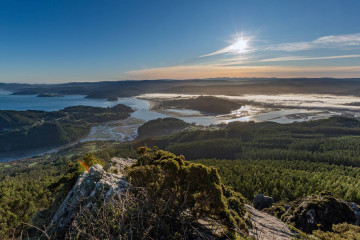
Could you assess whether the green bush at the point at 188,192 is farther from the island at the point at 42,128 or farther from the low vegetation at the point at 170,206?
the island at the point at 42,128

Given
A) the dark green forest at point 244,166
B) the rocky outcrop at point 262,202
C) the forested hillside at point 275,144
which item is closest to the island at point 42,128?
the dark green forest at point 244,166

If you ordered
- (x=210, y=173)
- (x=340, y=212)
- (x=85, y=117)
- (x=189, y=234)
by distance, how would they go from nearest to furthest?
(x=189, y=234), (x=210, y=173), (x=340, y=212), (x=85, y=117)

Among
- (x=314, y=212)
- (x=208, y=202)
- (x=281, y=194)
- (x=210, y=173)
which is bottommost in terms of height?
(x=281, y=194)

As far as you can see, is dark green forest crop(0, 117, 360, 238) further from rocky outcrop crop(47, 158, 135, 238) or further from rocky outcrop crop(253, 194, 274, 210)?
rocky outcrop crop(253, 194, 274, 210)

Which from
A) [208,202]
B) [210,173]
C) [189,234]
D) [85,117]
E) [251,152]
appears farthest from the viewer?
[85,117]

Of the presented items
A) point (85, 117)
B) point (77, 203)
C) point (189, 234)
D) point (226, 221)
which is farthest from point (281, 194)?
point (85, 117)

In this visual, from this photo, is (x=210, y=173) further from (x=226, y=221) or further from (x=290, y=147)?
(x=290, y=147)

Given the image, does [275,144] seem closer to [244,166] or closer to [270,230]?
[244,166]

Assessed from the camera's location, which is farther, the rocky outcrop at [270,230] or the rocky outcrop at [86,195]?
the rocky outcrop at [270,230]

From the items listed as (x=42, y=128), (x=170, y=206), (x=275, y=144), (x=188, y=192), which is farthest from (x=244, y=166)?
(x=42, y=128)
